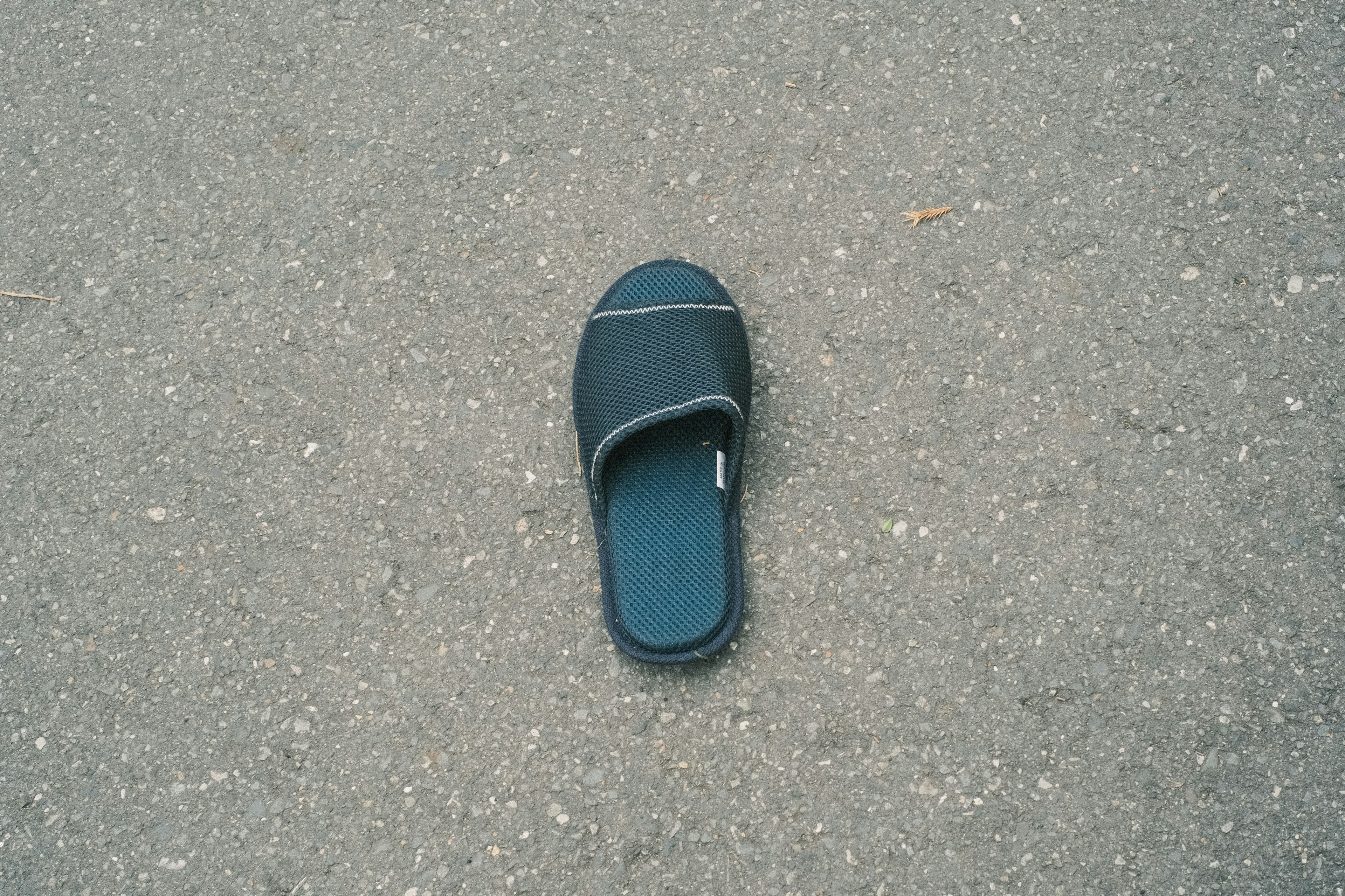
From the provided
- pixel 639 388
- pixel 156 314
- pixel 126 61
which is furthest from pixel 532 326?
pixel 126 61

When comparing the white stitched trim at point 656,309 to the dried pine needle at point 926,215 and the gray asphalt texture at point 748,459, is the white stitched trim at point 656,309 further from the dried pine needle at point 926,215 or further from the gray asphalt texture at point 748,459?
the dried pine needle at point 926,215

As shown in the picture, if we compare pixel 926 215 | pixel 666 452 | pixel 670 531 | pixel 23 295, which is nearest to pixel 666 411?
pixel 666 452

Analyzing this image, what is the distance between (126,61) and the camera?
7.11ft

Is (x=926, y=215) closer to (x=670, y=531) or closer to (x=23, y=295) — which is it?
(x=670, y=531)

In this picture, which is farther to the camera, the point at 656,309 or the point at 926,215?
the point at 926,215

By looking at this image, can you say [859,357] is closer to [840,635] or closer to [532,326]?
[840,635]

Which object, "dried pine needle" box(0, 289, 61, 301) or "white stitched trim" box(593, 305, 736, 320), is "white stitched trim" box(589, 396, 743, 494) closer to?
"white stitched trim" box(593, 305, 736, 320)

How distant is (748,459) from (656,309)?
36 centimetres

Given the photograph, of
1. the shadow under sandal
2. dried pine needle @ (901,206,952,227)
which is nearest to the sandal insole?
the shadow under sandal

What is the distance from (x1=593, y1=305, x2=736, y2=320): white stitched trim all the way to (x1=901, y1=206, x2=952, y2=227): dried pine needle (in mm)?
448

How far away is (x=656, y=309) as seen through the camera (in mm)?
1873

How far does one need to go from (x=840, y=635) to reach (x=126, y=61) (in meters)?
2.05

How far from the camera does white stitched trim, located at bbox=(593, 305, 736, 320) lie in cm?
187

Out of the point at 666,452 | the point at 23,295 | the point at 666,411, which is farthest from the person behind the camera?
the point at 23,295
